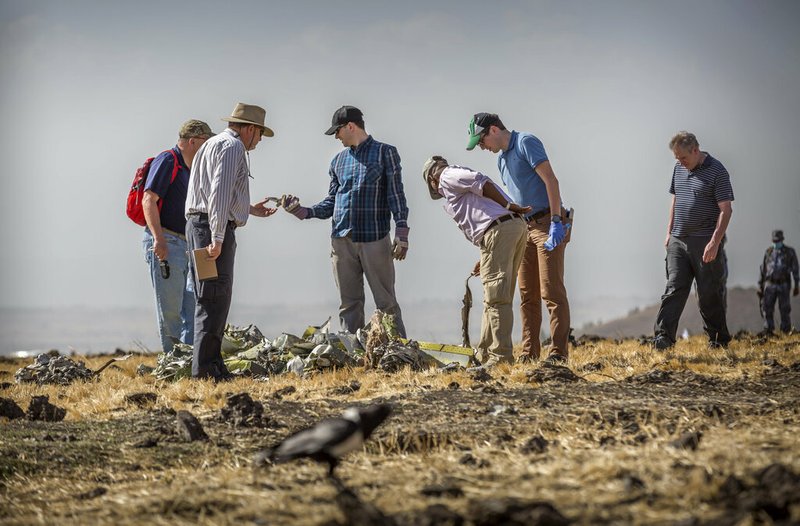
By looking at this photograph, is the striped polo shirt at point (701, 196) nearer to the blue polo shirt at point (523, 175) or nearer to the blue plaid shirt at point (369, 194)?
the blue polo shirt at point (523, 175)

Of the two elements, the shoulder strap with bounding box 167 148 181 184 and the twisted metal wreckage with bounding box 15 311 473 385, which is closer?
the twisted metal wreckage with bounding box 15 311 473 385

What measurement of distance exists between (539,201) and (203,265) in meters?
2.94

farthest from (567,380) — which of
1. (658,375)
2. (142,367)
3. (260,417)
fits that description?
(142,367)

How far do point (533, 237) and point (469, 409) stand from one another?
2699 millimetres

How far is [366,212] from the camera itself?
9.35 metres

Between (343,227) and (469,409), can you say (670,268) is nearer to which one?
(343,227)

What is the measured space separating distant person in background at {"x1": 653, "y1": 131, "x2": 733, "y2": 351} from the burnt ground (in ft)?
7.70

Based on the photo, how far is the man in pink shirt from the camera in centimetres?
795

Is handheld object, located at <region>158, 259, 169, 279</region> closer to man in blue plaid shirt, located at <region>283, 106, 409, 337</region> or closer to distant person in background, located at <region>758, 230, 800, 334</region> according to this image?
man in blue plaid shirt, located at <region>283, 106, 409, 337</region>

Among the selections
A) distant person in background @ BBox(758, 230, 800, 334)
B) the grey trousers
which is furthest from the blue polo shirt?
distant person in background @ BBox(758, 230, 800, 334)

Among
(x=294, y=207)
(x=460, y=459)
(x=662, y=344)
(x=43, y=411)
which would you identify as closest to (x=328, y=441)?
(x=460, y=459)

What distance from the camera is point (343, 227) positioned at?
30.9ft

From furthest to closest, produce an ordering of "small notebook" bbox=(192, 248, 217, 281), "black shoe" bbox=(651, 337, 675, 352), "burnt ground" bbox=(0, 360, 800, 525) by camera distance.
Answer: "black shoe" bbox=(651, 337, 675, 352) < "small notebook" bbox=(192, 248, 217, 281) < "burnt ground" bbox=(0, 360, 800, 525)

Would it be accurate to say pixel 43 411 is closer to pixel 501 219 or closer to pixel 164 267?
pixel 164 267
